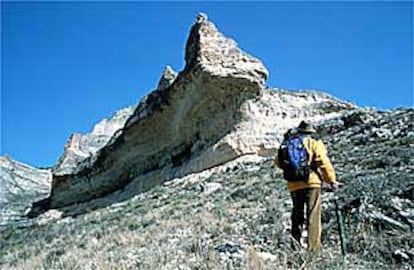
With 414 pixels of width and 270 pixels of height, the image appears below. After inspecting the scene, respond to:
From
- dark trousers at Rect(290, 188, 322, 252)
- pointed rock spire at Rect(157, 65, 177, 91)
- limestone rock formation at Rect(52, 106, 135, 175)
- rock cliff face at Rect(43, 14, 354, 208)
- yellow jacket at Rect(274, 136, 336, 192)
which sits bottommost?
dark trousers at Rect(290, 188, 322, 252)

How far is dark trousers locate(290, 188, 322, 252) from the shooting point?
6.64m

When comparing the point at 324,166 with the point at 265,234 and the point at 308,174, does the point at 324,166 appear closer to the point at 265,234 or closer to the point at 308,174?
the point at 308,174

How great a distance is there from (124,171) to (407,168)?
26.4 m

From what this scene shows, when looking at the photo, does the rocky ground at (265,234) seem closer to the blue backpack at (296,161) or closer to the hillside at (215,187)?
the hillside at (215,187)

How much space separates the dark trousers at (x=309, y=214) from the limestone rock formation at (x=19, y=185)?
41.0 m

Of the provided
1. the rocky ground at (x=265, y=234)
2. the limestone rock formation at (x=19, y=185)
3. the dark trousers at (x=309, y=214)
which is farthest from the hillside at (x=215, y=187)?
the limestone rock formation at (x=19, y=185)

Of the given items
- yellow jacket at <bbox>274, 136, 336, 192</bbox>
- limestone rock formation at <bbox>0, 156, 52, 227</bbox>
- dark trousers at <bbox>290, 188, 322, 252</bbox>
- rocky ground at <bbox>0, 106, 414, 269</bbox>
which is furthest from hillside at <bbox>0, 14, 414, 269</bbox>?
yellow jacket at <bbox>274, 136, 336, 192</bbox>

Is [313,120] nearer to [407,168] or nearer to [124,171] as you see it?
[124,171]

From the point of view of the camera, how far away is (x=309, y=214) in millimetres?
6730

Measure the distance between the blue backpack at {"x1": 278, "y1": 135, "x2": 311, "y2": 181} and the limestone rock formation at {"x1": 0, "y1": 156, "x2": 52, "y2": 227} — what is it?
41142 millimetres

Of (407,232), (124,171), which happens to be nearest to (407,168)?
(407,232)

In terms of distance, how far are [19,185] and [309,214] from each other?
57127 millimetres

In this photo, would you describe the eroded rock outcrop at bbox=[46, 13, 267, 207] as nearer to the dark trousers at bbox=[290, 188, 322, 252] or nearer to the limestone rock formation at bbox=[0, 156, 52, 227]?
the limestone rock formation at bbox=[0, 156, 52, 227]

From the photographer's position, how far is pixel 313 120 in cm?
2658
